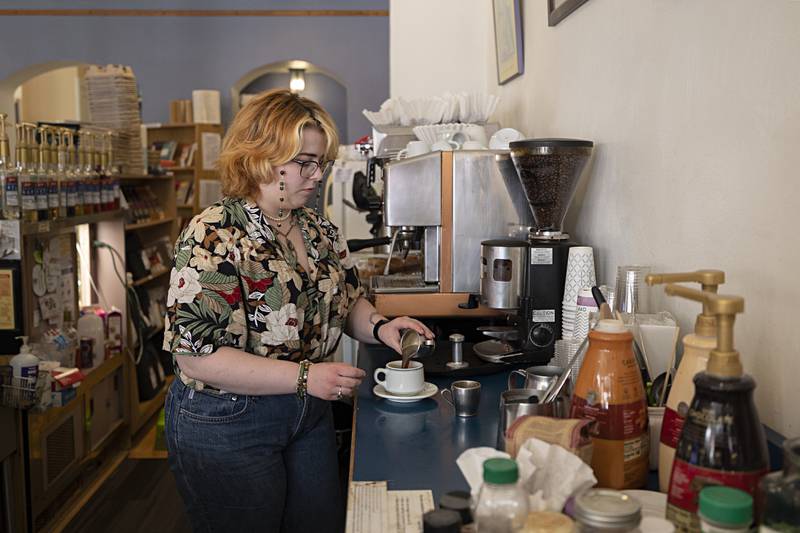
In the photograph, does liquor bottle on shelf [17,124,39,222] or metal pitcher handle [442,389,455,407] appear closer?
metal pitcher handle [442,389,455,407]

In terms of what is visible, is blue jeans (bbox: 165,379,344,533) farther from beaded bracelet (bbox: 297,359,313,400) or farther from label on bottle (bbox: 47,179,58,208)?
label on bottle (bbox: 47,179,58,208)

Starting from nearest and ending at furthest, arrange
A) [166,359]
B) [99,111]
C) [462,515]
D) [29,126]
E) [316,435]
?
[462,515] < [316,435] < [29,126] < [99,111] < [166,359]

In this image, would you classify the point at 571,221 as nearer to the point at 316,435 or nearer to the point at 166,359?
the point at 316,435

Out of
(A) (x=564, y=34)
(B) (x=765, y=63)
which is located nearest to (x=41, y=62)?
(A) (x=564, y=34)

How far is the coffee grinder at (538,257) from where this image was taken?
2059 mm

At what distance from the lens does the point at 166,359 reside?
5.73 metres

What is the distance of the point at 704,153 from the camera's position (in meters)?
1.50

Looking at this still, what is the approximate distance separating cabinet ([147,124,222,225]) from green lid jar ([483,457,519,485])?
26.2 feet

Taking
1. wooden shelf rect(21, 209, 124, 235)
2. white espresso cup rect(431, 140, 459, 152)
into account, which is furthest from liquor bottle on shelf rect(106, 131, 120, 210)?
white espresso cup rect(431, 140, 459, 152)

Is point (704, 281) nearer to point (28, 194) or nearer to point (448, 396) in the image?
point (448, 396)

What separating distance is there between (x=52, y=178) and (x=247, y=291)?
6.99 ft

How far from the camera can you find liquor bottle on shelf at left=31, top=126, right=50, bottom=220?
→ 3.36 m

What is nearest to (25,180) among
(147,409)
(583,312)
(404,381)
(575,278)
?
(147,409)

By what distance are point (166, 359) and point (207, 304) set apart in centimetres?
426
